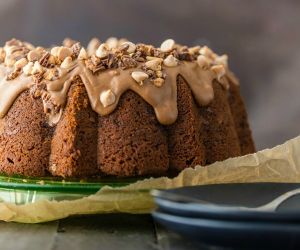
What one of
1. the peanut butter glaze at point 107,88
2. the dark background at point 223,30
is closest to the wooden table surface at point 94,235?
the peanut butter glaze at point 107,88

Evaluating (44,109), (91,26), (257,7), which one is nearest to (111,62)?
(44,109)

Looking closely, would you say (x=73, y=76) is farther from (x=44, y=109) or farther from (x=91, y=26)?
(x=91, y=26)

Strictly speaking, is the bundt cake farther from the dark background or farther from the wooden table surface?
the dark background

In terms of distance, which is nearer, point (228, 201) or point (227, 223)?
point (227, 223)

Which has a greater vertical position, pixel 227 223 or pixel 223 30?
pixel 223 30

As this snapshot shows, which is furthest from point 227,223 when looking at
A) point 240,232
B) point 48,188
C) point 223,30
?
point 223,30

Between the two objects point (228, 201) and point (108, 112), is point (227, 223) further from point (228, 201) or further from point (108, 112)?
point (108, 112)
